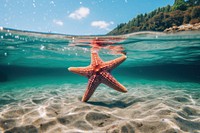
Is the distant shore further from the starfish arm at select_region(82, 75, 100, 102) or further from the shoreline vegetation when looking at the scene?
the starfish arm at select_region(82, 75, 100, 102)

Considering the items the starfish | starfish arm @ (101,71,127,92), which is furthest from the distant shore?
starfish arm @ (101,71,127,92)

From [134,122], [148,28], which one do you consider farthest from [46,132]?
[148,28]

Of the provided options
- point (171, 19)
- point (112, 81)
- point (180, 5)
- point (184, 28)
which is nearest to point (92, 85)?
point (112, 81)

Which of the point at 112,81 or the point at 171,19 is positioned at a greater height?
the point at 171,19

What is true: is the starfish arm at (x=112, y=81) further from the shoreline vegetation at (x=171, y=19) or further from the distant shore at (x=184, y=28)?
the distant shore at (x=184, y=28)

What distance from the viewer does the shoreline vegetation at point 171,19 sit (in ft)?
35.5

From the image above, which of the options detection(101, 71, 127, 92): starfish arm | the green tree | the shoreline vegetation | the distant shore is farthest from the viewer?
the green tree

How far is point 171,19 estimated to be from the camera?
37.0 feet

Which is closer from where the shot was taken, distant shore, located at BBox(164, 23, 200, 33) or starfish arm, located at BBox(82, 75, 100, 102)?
starfish arm, located at BBox(82, 75, 100, 102)

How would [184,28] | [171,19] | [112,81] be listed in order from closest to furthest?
[112,81] → [171,19] → [184,28]

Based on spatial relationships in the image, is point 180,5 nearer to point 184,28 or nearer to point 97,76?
point 184,28

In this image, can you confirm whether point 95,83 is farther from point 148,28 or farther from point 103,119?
point 148,28

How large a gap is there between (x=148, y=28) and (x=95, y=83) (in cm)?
851

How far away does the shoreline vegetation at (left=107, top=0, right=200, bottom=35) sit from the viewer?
10.8 m
